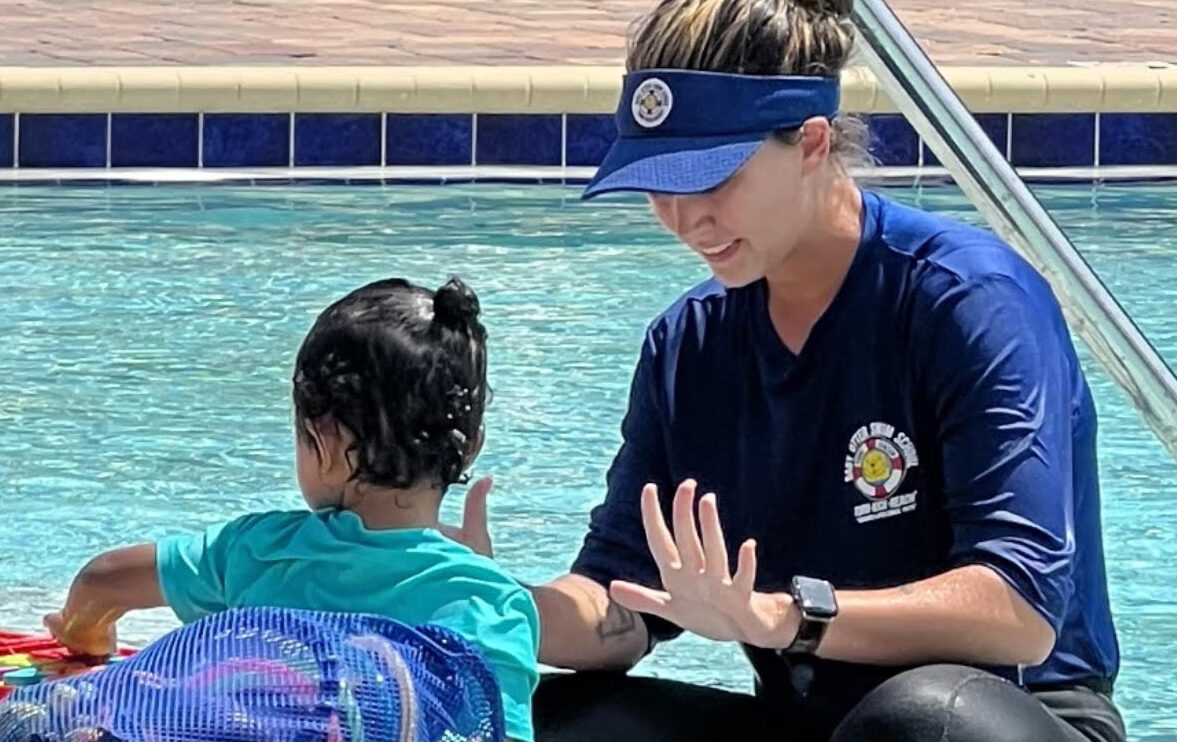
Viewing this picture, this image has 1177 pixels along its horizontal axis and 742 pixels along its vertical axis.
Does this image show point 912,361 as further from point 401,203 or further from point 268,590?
point 401,203

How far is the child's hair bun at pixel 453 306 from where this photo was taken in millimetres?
2693

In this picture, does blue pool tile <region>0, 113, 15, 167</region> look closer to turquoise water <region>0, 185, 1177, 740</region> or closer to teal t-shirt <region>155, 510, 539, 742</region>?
turquoise water <region>0, 185, 1177, 740</region>

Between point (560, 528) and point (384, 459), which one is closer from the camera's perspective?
point (384, 459)

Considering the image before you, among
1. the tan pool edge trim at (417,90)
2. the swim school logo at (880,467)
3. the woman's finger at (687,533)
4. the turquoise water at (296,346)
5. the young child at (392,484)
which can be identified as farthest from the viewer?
the tan pool edge trim at (417,90)

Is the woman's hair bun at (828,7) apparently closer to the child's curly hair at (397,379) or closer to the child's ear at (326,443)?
the child's curly hair at (397,379)

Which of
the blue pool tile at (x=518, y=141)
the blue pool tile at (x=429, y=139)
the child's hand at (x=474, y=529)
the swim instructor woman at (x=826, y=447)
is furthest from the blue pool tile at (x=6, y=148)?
the child's hand at (x=474, y=529)

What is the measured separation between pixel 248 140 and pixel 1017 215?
6362mm

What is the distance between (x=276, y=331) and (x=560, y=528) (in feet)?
6.04

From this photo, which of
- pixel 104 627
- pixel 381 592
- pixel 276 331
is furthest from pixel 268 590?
pixel 276 331

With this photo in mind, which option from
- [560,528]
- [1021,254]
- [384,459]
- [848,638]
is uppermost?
[1021,254]

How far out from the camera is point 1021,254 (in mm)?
3180

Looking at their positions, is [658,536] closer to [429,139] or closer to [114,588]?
[114,588]

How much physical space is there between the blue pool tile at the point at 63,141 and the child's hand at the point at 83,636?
6.14 meters

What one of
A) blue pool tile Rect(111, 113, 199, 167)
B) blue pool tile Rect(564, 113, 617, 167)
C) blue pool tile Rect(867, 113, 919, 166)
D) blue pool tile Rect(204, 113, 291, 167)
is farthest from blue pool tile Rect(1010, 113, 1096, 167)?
blue pool tile Rect(111, 113, 199, 167)
